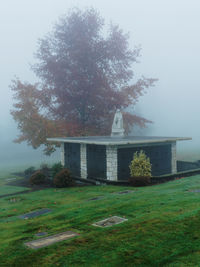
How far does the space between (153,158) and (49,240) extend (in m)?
16.1

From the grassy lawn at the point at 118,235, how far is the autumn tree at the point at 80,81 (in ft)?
74.9

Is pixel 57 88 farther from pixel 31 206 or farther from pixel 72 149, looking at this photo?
pixel 31 206

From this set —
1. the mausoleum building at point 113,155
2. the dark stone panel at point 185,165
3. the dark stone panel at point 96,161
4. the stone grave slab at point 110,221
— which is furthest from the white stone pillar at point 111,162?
the stone grave slab at point 110,221

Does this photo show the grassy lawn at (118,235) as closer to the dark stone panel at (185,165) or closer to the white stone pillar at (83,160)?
the white stone pillar at (83,160)

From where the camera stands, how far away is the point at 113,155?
21547 mm

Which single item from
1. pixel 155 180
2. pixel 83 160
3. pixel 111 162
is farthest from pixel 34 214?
pixel 83 160

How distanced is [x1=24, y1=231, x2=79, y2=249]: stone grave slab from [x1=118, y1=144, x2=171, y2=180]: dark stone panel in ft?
41.5

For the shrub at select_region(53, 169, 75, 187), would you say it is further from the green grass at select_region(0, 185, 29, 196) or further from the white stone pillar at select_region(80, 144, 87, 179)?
the white stone pillar at select_region(80, 144, 87, 179)

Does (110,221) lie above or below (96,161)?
below

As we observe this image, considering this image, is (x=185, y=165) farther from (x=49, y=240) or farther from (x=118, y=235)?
(x=49, y=240)

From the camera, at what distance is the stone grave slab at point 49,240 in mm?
8500

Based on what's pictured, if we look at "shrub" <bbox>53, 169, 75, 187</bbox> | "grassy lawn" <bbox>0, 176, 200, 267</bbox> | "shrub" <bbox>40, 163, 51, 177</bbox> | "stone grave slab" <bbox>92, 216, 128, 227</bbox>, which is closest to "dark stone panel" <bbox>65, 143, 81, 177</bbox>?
"shrub" <bbox>40, 163, 51, 177</bbox>

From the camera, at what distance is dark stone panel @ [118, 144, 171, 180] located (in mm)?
21844

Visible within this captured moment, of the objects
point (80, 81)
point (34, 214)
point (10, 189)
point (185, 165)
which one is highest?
point (80, 81)
